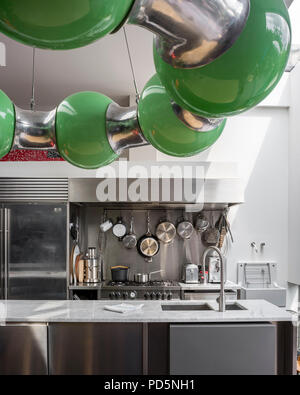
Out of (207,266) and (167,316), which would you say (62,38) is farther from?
(207,266)

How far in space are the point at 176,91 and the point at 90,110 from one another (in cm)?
63

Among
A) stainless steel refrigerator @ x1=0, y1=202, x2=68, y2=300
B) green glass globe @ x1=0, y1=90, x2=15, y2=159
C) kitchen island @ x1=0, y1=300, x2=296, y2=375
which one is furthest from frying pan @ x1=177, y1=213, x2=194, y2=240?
green glass globe @ x1=0, y1=90, x2=15, y2=159

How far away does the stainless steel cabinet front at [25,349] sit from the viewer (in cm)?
238

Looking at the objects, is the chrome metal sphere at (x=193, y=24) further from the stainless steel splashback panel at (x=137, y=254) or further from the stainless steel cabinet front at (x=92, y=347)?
the stainless steel splashback panel at (x=137, y=254)

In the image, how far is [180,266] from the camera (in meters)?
4.30

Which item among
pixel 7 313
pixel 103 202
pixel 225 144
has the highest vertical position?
pixel 225 144

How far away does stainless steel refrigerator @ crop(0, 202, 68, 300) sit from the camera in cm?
370

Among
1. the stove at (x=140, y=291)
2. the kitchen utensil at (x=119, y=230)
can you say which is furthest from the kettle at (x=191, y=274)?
the kitchen utensil at (x=119, y=230)

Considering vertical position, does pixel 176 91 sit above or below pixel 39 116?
below

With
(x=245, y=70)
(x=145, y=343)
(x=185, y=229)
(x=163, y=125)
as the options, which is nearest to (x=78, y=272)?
(x=185, y=229)

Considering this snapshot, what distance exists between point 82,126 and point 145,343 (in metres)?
1.74
